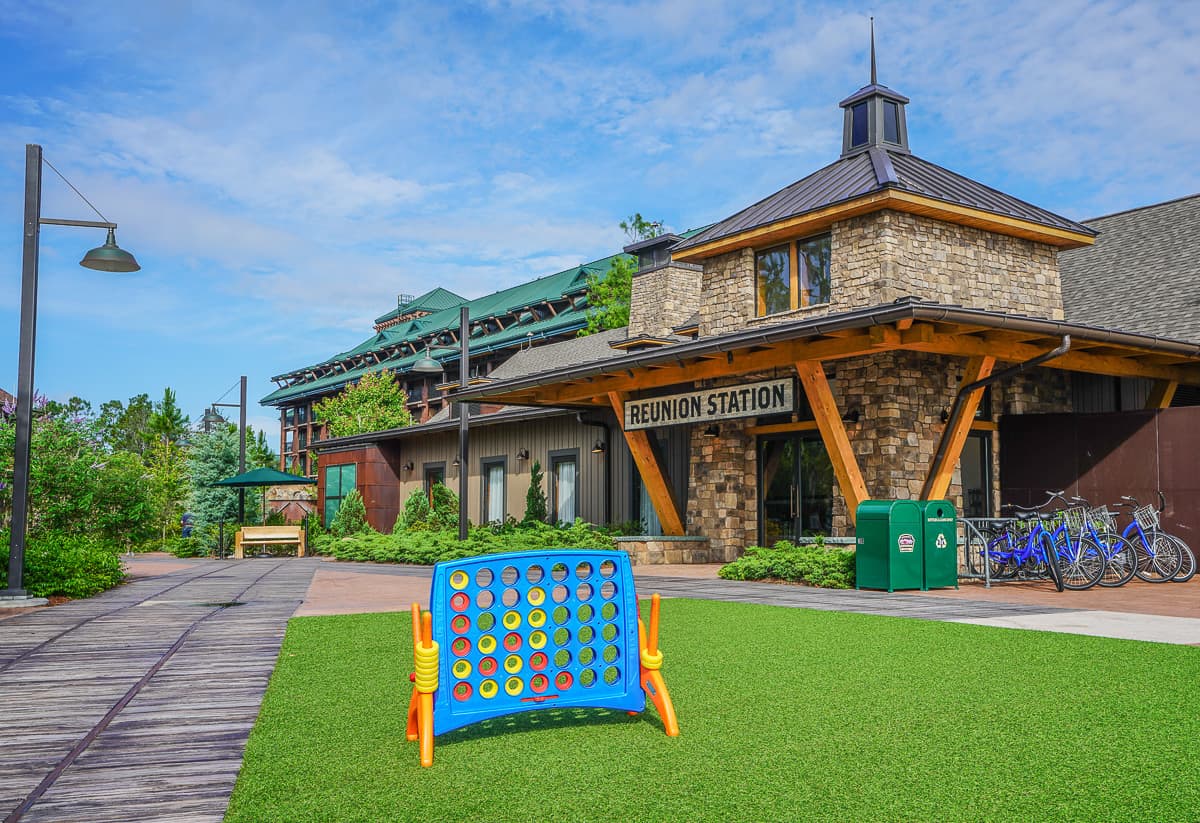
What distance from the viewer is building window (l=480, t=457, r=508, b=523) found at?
24.9 m

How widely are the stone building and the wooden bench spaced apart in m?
8.44

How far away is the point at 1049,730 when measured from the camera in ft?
14.9

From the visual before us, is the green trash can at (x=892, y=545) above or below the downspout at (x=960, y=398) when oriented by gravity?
below

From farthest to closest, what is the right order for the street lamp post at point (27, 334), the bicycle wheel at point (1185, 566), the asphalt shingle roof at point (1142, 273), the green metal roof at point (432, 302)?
the green metal roof at point (432, 302)
the asphalt shingle roof at point (1142, 273)
the bicycle wheel at point (1185, 566)
the street lamp post at point (27, 334)

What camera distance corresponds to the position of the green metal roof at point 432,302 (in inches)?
2916

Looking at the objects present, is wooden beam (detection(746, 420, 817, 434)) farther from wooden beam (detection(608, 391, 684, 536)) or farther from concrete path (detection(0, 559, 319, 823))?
concrete path (detection(0, 559, 319, 823))

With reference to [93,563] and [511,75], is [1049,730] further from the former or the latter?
[511,75]

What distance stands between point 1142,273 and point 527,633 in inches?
681

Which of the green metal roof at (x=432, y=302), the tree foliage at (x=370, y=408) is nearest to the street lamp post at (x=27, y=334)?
the tree foliage at (x=370, y=408)

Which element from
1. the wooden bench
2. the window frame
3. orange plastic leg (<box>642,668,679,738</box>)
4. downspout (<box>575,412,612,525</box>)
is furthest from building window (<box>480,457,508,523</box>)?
orange plastic leg (<box>642,668,679,738</box>)

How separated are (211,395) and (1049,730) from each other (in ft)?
124

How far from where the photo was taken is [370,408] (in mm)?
56094

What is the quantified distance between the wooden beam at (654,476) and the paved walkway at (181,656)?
6.90 feet

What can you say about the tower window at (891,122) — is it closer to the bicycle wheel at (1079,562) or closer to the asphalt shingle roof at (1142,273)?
the asphalt shingle roof at (1142,273)
